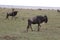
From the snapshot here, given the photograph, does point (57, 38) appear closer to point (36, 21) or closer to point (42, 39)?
point (42, 39)

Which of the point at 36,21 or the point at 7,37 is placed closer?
the point at 7,37

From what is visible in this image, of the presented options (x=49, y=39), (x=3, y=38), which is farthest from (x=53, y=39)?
(x=3, y=38)

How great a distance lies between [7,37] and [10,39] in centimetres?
72

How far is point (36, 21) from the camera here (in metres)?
20.2

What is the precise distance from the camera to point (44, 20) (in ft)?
68.1

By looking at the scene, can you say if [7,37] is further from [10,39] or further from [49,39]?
[49,39]

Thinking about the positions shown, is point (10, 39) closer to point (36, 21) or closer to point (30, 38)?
point (30, 38)

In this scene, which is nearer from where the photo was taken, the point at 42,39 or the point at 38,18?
the point at 42,39

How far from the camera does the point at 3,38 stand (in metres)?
15.0

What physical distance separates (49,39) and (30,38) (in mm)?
1336

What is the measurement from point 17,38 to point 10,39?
0.63 m

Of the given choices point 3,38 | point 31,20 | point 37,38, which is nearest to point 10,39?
point 3,38

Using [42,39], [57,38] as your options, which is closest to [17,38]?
[42,39]

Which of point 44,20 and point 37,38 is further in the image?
point 44,20
